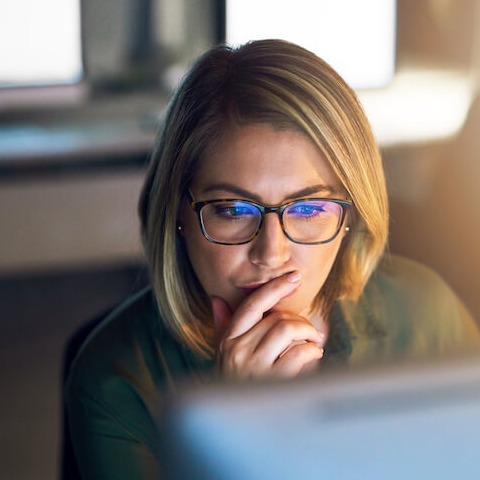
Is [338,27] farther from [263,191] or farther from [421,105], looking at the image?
[263,191]

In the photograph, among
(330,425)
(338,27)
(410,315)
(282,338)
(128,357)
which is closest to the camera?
(330,425)

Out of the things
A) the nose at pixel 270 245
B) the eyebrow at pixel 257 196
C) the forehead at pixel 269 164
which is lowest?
the nose at pixel 270 245

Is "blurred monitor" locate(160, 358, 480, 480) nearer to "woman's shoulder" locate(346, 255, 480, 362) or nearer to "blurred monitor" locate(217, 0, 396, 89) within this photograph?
"woman's shoulder" locate(346, 255, 480, 362)

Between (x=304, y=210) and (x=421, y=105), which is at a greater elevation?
(x=304, y=210)

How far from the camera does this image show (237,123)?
0.89 metres

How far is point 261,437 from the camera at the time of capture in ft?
1.24

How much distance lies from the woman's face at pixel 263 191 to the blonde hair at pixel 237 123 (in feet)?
0.04

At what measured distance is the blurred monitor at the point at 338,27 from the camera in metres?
2.58

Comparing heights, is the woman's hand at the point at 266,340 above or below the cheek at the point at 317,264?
below

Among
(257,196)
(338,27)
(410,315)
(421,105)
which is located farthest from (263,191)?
(421,105)

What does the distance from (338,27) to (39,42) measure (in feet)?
2.70

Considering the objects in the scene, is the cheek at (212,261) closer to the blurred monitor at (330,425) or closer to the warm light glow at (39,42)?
the blurred monitor at (330,425)

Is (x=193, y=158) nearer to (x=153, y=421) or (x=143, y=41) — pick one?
(x=153, y=421)

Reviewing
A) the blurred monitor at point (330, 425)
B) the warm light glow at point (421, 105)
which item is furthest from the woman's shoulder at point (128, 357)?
the warm light glow at point (421, 105)
